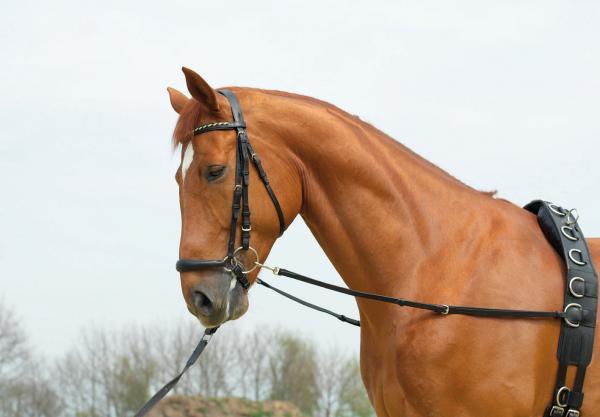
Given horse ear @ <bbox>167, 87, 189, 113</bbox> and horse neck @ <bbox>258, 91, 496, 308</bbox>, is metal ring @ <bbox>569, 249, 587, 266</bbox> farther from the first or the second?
horse ear @ <bbox>167, 87, 189, 113</bbox>

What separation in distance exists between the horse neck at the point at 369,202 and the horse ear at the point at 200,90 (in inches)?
18.6

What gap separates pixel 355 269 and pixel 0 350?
4040cm

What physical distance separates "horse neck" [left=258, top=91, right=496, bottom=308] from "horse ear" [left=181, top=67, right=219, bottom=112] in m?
0.47

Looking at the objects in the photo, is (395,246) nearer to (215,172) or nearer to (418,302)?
(418,302)

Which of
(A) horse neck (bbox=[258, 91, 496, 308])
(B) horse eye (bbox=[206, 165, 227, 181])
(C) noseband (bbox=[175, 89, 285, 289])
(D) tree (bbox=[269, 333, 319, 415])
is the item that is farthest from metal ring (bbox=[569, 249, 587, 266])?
(D) tree (bbox=[269, 333, 319, 415])

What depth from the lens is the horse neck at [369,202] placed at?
488 cm

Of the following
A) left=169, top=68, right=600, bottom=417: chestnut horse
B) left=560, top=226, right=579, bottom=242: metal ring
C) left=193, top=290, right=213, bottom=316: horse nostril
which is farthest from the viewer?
left=560, top=226, right=579, bottom=242: metal ring

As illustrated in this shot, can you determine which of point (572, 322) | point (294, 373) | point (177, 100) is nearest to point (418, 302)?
point (572, 322)

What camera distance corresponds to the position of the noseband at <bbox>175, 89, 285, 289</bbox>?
4.61 meters

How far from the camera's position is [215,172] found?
4742 mm

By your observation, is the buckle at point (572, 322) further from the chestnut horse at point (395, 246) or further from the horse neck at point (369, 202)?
the horse neck at point (369, 202)

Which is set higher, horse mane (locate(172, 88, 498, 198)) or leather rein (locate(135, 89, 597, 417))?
horse mane (locate(172, 88, 498, 198))

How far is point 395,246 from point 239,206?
43.3 inches

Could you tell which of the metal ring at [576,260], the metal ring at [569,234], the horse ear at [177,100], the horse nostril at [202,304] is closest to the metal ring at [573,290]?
the metal ring at [576,260]
